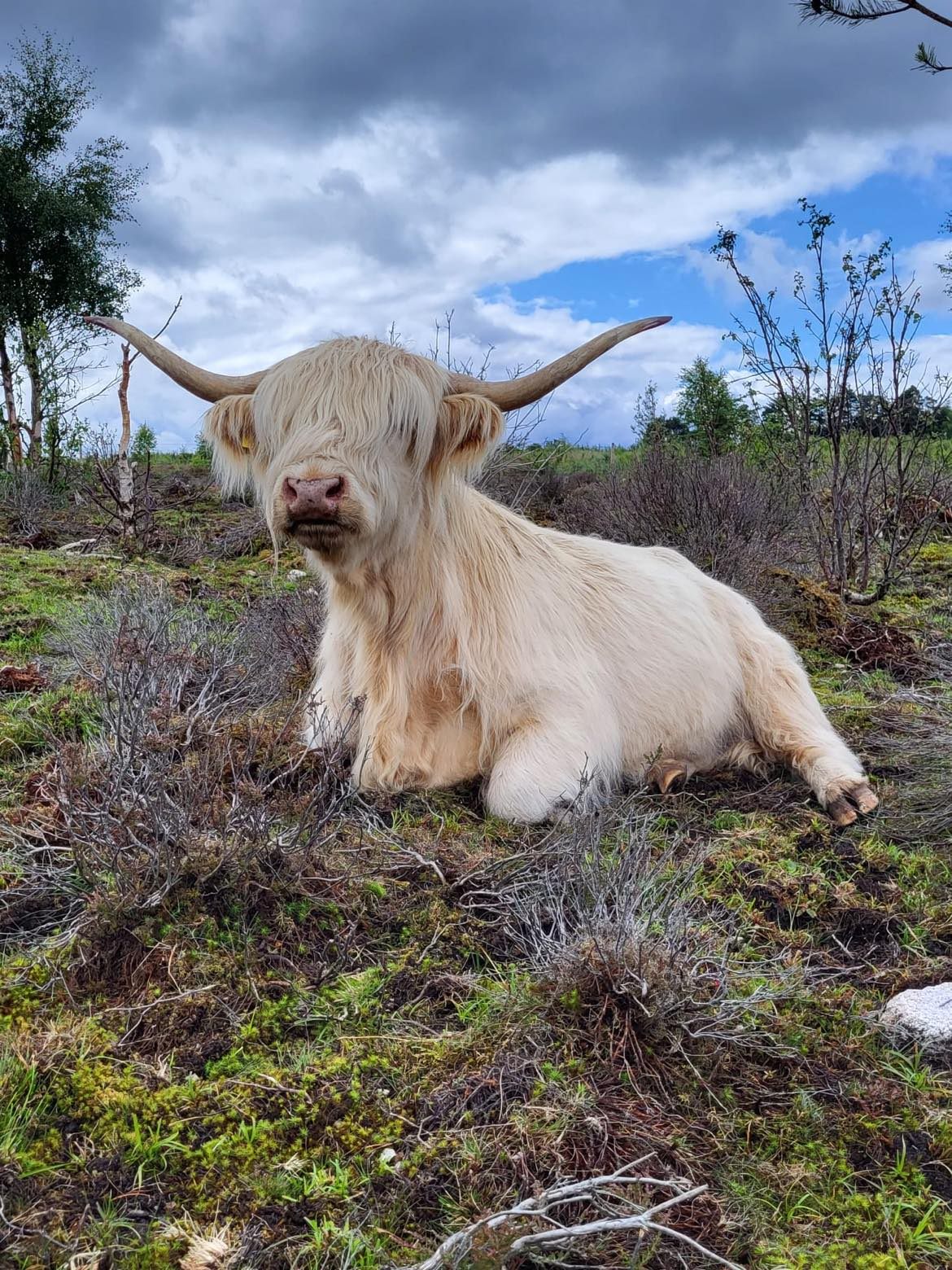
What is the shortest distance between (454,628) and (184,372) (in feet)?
4.70

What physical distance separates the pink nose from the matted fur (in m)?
0.04

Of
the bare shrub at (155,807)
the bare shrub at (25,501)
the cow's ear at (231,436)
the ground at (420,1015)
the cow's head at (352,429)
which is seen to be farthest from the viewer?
the bare shrub at (25,501)

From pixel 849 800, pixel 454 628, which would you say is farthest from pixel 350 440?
pixel 849 800

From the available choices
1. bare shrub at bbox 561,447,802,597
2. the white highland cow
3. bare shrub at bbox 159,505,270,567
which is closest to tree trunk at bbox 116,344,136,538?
bare shrub at bbox 159,505,270,567

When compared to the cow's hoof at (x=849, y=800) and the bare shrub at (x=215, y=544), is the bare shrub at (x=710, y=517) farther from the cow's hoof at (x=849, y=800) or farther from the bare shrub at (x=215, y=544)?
the cow's hoof at (x=849, y=800)

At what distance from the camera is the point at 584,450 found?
21.2 meters

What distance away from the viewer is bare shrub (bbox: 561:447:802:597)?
738cm

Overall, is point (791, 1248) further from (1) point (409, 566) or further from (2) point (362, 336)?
(2) point (362, 336)

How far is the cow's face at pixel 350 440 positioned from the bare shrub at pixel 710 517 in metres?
4.18

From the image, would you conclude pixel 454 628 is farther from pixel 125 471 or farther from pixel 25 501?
pixel 25 501

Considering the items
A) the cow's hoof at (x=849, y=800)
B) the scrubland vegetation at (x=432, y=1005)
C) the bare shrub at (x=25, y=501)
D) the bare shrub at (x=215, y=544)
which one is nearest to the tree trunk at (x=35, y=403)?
the bare shrub at (x=25, y=501)

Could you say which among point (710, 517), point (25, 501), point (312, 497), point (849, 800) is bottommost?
point (849, 800)

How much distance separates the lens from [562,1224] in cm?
152

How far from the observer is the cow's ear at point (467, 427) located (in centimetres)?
338
